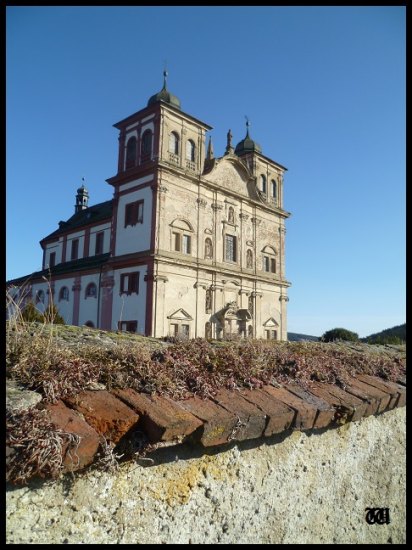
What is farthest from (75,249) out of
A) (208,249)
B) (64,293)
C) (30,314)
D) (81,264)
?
(30,314)

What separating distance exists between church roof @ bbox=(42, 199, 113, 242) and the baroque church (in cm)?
35

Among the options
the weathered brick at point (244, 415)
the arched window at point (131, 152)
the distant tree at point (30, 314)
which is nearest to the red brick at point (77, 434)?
the weathered brick at point (244, 415)

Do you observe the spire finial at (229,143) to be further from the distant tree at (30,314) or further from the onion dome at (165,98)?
the distant tree at (30,314)

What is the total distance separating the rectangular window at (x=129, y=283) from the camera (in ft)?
85.4

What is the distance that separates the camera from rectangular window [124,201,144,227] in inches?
1072

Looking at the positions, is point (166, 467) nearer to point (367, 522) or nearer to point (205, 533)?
point (205, 533)

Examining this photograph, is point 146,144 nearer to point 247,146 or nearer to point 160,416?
point 247,146

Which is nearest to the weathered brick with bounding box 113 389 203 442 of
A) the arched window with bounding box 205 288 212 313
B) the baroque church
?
the baroque church

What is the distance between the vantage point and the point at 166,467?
213cm

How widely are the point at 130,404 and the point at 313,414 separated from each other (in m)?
1.30

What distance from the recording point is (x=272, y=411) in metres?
2.43

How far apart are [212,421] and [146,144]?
93.5 ft
